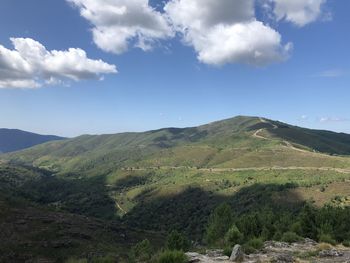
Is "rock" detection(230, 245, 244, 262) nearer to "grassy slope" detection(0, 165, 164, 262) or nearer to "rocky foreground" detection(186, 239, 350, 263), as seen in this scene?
"rocky foreground" detection(186, 239, 350, 263)

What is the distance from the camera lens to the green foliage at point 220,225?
66250mm

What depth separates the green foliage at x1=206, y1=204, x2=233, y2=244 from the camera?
6625 cm

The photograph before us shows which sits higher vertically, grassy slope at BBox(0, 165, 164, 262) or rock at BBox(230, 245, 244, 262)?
rock at BBox(230, 245, 244, 262)

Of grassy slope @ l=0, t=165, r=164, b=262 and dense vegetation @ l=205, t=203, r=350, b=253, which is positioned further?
Result: grassy slope @ l=0, t=165, r=164, b=262

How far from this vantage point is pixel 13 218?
4200 inches

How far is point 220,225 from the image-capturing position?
224 ft

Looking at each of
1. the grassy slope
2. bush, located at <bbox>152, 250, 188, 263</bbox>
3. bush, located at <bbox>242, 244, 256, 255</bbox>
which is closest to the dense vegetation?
bush, located at <bbox>242, 244, 256, 255</bbox>

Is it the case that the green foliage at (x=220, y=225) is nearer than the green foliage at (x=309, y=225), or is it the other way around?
the green foliage at (x=309, y=225)

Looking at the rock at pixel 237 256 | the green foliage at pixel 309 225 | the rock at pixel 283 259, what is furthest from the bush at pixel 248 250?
the green foliage at pixel 309 225

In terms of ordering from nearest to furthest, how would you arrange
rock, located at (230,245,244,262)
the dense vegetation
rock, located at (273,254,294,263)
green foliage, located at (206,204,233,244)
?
rock, located at (273,254,294,263), rock, located at (230,245,244,262), the dense vegetation, green foliage, located at (206,204,233,244)

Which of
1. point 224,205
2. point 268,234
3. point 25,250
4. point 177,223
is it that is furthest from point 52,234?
point 177,223

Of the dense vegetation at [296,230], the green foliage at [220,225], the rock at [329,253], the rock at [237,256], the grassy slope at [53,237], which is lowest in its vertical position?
the grassy slope at [53,237]

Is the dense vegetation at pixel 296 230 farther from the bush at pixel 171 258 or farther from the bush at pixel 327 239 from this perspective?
the bush at pixel 171 258

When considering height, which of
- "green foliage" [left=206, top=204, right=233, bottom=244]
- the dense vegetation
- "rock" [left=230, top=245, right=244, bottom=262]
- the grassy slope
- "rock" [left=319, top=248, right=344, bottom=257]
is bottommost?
the grassy slope
